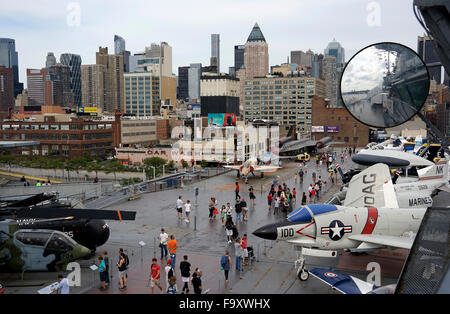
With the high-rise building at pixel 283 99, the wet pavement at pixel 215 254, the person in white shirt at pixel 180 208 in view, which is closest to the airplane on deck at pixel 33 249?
the wet pavement at pixel 215 254

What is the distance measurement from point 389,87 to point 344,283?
29.1 feet

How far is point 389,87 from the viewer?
7.61 meters

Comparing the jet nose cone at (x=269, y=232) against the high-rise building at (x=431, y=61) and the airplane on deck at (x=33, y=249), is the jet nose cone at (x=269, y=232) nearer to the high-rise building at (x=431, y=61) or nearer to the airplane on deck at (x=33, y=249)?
the airplane on deck at (x=33, y=249)

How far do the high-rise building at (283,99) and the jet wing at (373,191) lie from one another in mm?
153236

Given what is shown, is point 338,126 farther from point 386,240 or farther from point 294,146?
point 386,240

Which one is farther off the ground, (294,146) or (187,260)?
(294,146)

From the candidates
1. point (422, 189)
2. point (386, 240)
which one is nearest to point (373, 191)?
point (386, 240)

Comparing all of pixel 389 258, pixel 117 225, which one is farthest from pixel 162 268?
pixel 389 258

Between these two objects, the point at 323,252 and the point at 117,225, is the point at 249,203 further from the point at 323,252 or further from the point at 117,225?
the point at 323,252

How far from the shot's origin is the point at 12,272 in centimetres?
1717

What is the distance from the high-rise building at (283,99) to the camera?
17488 centimetres

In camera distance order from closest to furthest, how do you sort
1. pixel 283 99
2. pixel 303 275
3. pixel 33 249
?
1. pixel 303 275
2. pixel 33 249
3. pixel 283 99

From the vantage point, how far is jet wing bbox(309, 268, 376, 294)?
13742 millimetres
